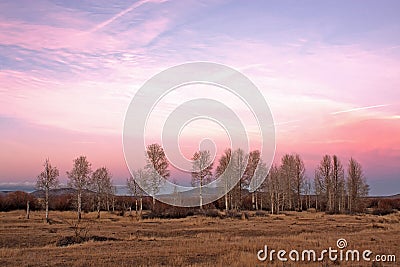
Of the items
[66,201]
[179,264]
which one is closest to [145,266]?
[179,264]

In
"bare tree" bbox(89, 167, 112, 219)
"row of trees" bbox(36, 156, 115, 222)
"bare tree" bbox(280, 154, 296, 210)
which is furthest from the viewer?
"bare tree" bbox(280, 154, 296, 210)

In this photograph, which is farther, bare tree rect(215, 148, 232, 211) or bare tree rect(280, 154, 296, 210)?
bare tree rect(280, 154, 296, 210)

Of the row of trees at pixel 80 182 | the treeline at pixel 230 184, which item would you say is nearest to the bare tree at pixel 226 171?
the treeline at pixel 230 184

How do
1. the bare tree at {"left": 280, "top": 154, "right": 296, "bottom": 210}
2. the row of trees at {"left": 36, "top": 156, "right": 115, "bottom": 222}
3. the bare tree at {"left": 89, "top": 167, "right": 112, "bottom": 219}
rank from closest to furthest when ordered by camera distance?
the row of trees at {"left": 36, "top": 156, "right": 115, "bottom": 222}, the bare tree at {"left": 89, "top": 167, "right": 112, "bottom": 219}, the bare tree at {"left": 280, "top": 154, "right": 296, "bottom": 210}

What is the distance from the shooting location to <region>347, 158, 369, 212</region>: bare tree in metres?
94.1

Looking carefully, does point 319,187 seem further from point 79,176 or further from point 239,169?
point 79,176

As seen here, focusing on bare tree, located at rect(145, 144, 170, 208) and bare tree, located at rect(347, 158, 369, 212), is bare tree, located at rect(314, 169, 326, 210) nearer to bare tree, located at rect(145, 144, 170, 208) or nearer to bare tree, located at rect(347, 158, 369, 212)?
bare tree, located at rect(347, 158, 369, 212)

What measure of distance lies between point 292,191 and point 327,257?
9028 cm

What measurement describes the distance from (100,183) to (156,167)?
18.6 meters

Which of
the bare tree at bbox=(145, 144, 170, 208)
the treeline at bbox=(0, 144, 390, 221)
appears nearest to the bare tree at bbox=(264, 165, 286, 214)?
the treeline at bbox=(0, 144, 390, 221)

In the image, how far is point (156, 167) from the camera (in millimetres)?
76938

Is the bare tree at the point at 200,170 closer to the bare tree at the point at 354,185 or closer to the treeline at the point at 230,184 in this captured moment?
the treeline at the point at 230,184

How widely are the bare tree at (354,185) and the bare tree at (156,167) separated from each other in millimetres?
42177

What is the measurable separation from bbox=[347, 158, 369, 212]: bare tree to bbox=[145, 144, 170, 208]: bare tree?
4218cm
